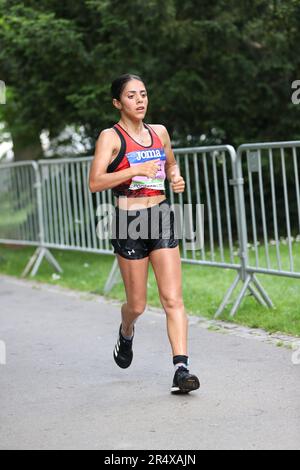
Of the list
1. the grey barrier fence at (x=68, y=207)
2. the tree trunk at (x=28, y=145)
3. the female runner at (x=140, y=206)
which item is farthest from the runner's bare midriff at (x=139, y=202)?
the tree trunk at (x=28, y=145)

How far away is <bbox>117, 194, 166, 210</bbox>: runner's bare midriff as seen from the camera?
6.53 meters

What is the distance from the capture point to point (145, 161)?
253 inches

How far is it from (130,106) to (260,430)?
229 centimetres

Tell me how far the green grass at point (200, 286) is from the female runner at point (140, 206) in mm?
1949

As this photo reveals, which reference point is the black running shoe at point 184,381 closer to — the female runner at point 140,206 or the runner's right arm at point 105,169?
the female runner at point 140,206

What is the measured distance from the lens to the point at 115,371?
24.0 ft

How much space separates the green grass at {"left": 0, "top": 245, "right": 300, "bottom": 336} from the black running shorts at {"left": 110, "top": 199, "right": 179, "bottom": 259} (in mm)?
2036

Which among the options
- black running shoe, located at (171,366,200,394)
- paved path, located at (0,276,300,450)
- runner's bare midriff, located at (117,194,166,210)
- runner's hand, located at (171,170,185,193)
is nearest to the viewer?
paved path, located at (0,276,300,450)

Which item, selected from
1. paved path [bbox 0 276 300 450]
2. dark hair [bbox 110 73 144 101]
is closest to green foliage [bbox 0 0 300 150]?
paved path [bbox 0 276 300 450]

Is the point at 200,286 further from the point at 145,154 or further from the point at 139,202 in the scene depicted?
the point at 145,154

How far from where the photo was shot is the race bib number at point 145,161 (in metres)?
6.43

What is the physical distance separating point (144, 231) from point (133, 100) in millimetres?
843

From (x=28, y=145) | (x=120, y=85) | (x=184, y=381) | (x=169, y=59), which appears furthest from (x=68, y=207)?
(x=184, y=381)

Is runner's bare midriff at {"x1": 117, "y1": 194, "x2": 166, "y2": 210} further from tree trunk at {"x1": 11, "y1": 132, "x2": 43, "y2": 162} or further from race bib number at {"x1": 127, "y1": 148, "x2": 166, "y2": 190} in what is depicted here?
tree trunk at {"x1": 11, "y1": 132, "x2": 43, "y2": 162}
